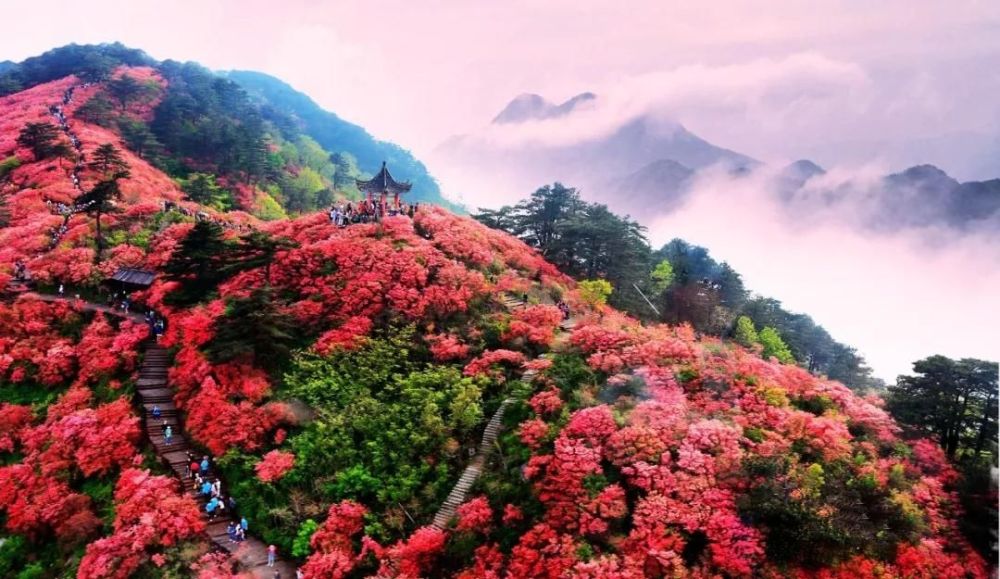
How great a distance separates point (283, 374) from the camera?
24344 millimetres

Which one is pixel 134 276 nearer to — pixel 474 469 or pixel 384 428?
pixel 384 428

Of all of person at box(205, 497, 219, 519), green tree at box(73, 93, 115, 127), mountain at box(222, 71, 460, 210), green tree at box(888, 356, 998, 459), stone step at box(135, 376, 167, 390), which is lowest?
person at box(205, 497, 219, 519)

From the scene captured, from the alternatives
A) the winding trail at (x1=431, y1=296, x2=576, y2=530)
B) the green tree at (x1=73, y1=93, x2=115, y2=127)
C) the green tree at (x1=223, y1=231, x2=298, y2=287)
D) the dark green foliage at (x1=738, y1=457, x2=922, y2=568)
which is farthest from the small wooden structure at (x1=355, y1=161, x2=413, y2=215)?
the green tree at (x1=73, y1=93, x2=115, y2=127)

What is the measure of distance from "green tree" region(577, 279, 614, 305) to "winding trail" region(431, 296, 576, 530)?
9.97 m

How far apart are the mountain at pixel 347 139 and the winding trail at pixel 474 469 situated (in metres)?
105

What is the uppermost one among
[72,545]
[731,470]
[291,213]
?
[291,213]

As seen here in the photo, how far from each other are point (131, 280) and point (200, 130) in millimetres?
39811

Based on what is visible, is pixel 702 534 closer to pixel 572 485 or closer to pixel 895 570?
pixel 572 485

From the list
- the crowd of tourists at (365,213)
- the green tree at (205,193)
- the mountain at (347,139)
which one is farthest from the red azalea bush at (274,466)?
the mountain at (347,139)

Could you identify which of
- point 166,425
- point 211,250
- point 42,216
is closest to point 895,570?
point 166,425

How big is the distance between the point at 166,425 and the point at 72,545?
5269 mm

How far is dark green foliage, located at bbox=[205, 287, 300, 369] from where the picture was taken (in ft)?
77.3

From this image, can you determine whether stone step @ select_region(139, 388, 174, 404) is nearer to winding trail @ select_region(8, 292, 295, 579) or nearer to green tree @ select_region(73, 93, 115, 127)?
winding trail @ select_region(8, 292, 295, 579)

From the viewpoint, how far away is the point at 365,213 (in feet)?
120
